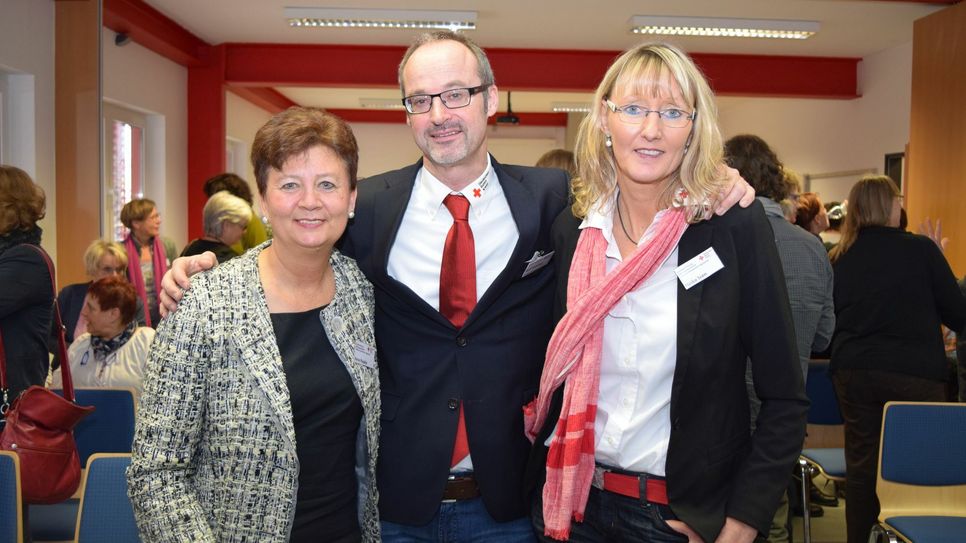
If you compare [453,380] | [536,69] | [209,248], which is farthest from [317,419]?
[536,69]

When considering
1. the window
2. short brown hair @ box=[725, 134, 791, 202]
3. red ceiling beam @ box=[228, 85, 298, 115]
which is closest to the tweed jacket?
short brown hair @ box=[725, 134, 791, 202]

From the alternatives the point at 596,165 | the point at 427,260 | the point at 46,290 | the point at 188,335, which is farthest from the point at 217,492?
the point at 46,290

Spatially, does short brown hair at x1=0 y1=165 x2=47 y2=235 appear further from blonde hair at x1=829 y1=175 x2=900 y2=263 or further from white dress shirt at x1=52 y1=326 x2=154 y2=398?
blonde hair at x1=829 y1=175 x2=900 y2=263

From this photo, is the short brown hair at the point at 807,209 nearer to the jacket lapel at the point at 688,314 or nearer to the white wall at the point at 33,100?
the jacket lapel at the point at 688,314

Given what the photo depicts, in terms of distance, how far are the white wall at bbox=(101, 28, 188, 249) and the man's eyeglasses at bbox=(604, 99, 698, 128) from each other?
6.84 m

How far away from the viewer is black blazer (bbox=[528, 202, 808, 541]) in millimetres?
1604

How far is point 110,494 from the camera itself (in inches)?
98.7

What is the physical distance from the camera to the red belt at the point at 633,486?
166 cm

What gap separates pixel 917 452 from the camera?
10.6ft

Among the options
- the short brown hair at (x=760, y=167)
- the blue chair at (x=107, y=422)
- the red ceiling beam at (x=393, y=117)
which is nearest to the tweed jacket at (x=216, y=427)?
the blue chair at (x=107, y=422)

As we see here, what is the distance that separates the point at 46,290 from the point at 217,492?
1.82 m

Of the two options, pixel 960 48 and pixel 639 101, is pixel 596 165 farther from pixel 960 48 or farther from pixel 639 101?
pixel 960 48

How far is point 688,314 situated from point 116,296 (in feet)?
10.7

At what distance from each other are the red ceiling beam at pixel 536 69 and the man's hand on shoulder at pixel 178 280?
8.08 metres
